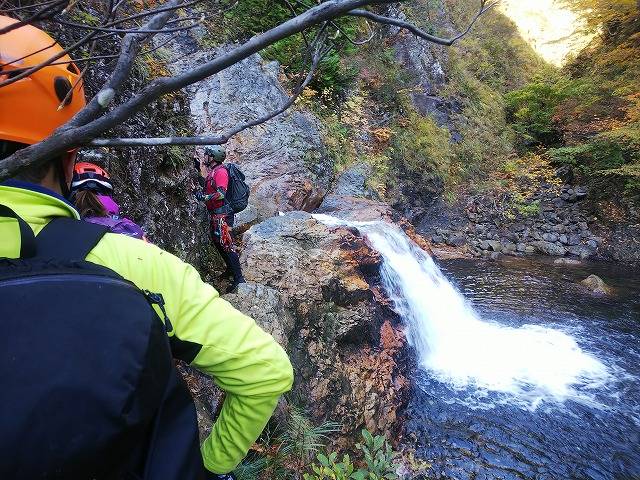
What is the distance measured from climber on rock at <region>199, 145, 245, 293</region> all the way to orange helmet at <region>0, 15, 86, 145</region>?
3496mm

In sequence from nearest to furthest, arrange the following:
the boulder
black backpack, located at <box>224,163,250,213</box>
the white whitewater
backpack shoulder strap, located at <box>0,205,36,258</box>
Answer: backpack shoulder strap, located at <box>0,205,36,258</box> → black backpack, located at <box>224,163,250,213</box> → the white whitewater → the boulder

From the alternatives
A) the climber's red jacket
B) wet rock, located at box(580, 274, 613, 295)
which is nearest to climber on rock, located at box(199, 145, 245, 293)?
the climber's red jacket

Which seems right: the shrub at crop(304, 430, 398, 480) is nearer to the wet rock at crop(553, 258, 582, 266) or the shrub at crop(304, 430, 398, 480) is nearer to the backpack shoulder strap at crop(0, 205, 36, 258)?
the backpack shoulder strap at crop(0, 205, 36, 258)

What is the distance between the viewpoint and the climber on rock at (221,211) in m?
4.70

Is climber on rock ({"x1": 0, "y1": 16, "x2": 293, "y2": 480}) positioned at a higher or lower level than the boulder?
higher

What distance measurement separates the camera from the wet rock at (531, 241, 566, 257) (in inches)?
475

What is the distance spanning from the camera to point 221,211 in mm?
4750

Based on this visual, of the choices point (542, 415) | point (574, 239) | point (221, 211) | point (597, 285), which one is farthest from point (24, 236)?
point (574, 239)

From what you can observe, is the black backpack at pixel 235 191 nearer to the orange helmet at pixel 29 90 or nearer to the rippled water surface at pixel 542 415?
the rippled water surface at pixel 542 415

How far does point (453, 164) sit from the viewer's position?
1387 centimetres

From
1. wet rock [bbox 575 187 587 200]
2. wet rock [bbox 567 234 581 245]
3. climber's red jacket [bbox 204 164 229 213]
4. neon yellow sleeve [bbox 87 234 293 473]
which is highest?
climber's red jacket [bbox 204 164 229 213]

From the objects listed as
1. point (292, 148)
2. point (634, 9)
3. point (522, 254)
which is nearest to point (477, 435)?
point (292, 148)

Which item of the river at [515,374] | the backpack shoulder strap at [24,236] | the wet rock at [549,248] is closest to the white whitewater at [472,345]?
the river at [515,374]

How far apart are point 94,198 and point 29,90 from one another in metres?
1.26
